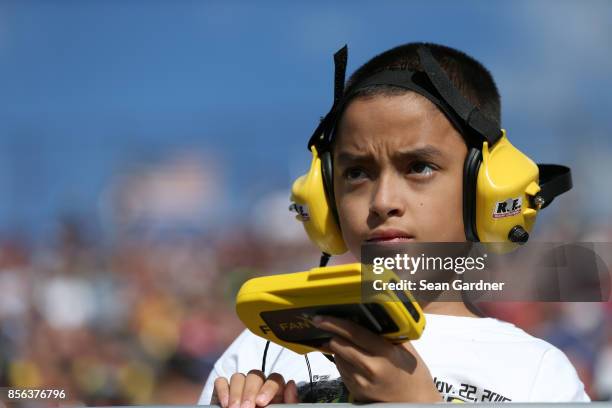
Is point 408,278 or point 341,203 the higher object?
point 341,203

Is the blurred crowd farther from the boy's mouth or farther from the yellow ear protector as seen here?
the boy's mouth

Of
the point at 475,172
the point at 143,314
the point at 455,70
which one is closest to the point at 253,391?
the point at 475,172

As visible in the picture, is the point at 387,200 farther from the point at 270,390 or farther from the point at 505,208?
the point at 270,390

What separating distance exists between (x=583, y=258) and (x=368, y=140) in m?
0.49

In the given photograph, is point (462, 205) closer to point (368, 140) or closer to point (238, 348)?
point (368, 140)

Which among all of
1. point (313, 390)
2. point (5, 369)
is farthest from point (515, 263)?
point (5, 369)

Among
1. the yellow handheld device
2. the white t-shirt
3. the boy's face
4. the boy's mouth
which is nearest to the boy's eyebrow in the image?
the boy's face

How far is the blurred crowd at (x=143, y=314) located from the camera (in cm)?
447

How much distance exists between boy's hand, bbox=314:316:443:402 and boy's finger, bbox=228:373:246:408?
170 millimetres

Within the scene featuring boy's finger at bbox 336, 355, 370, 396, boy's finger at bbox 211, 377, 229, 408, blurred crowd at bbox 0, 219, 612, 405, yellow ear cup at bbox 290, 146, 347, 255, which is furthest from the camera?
blurred crowd at bbox 0, 219, 612, 405

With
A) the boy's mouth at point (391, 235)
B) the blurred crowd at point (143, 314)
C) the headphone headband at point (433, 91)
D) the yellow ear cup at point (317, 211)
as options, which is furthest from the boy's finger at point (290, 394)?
the blurred crowd at point (143, 314)

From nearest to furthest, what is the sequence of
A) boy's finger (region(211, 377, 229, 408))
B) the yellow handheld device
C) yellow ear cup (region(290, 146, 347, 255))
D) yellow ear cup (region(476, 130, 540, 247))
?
the yellow handheld device
boy's finger (region(211, 377, 229, 408))
yellow ear cup (region(476, 130, 540, 247))
yellow ear cup (region(290, 146, 347, 255))

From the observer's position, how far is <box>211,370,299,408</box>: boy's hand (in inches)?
51.4

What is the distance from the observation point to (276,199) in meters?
7.85
